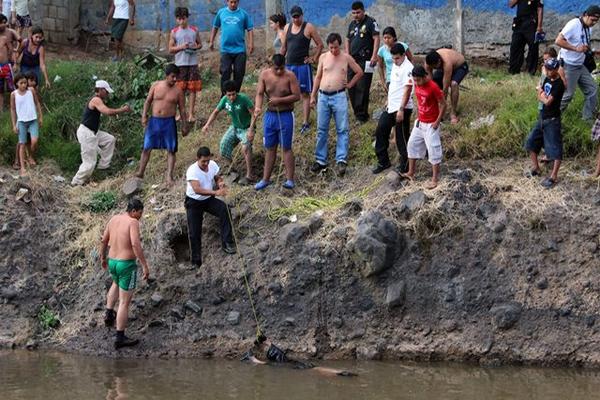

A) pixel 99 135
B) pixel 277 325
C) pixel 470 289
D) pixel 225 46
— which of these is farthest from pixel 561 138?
pixel 99 135

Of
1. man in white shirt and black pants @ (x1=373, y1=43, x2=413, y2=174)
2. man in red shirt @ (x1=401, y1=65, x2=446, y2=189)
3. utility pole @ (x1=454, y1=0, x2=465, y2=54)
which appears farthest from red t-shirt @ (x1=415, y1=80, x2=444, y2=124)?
utility pole @ (x1=454, y1=0, x2=465, y2=54)

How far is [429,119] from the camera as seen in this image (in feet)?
41.5

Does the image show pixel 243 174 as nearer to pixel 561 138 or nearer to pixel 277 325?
pixel 277 325

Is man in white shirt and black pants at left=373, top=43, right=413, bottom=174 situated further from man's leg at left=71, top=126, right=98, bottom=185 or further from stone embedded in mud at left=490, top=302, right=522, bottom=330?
man's leg at left=71, top=126, right=98, bottom=185

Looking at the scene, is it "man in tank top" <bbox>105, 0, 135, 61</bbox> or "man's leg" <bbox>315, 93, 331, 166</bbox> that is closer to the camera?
"man's leg" <bbox>315, 93, 331, 166</bbox>

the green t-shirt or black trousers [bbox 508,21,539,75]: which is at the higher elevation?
black trousers [bbox 508,21,539,75]

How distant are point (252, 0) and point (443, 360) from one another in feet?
27.3

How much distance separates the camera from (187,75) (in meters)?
16.1

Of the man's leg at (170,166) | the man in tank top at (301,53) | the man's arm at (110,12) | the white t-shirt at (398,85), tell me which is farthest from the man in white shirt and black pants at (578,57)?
the man's arm at (110,12)

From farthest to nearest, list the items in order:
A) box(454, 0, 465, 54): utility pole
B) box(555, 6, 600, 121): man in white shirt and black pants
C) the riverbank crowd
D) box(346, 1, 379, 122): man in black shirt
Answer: box(454, 0, 465, 54): utility pole < box(346, 1, 379, 122): man in black shirt < box(555, 6, 600, 121): man in white shirt and black pants < the riverbank crowd

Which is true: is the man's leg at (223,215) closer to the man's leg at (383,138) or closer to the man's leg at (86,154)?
the man's leg at (383,138)

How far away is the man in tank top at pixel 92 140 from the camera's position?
48.1ft

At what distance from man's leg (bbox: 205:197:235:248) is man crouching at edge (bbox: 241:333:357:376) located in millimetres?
1346

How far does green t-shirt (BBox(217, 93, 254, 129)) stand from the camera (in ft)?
44.6
